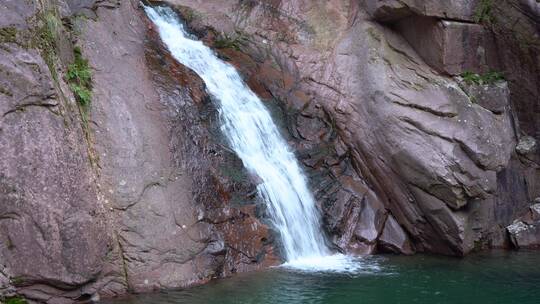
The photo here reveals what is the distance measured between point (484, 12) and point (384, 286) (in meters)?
6.65

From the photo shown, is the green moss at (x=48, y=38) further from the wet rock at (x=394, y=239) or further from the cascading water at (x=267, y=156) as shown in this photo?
the wet rock at (x=394, y=239)

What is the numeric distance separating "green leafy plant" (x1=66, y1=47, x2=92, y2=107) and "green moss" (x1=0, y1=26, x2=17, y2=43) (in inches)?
44.4

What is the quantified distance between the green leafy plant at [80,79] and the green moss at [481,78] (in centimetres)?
752

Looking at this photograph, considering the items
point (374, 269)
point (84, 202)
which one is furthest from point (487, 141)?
point (84, 202)

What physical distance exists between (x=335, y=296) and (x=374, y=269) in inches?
69.3

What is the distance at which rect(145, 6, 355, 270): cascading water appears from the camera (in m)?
10.8

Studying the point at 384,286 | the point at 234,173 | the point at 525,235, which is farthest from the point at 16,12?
the point at 525,235

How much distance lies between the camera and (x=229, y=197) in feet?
33.7

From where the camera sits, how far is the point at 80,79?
9469 mm

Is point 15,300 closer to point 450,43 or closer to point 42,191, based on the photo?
point 42,191

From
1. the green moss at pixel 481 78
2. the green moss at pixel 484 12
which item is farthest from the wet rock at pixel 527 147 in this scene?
the green moss at pixel 484 12

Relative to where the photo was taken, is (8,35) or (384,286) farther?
(384,286)

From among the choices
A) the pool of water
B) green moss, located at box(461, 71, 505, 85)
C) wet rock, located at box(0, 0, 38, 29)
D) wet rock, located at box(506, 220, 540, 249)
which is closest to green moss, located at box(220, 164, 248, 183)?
the pool of water

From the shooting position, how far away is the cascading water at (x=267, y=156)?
10781mm
